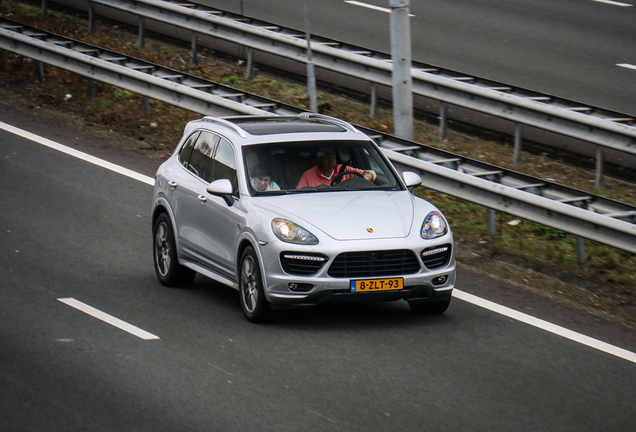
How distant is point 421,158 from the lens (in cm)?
1268

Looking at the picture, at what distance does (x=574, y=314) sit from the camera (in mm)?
9797

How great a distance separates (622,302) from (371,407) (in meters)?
4.24

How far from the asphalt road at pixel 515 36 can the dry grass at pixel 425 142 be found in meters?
2.26

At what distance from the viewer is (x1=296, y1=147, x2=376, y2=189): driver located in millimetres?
9672

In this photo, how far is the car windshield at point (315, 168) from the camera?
9.52m

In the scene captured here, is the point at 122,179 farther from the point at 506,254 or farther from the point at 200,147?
the point at 506,254

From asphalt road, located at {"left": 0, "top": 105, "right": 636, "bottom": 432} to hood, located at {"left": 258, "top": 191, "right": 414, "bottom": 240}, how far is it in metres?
0.86

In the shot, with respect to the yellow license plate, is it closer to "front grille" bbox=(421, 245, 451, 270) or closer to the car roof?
"front grille" bbox=(421, 245, 451, 270)

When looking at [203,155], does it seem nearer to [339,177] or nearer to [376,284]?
[339,177]

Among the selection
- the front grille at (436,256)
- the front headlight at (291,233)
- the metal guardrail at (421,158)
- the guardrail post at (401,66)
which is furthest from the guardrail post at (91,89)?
the front grille at (436,256)

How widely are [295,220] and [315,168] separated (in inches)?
43.9

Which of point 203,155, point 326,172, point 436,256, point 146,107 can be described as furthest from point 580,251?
point 146,107

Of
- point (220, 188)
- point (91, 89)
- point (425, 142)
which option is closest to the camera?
point (220, 188)

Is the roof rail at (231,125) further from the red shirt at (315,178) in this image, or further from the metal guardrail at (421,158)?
the metal guardrail at (421,158)
